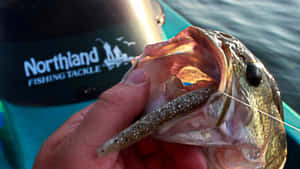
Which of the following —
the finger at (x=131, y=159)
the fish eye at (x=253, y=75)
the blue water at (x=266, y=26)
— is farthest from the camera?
the blue water at (x=266, y=26)

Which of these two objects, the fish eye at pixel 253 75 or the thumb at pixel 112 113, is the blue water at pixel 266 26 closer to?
the fish eye at pixel 253 75

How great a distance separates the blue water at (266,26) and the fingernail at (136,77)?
2.89 m

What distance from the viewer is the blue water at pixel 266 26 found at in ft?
11.4

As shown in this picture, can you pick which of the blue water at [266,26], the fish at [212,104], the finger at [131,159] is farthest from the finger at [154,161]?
the blue water at [266,26]

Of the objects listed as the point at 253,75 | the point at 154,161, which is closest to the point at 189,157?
the point at 154,161

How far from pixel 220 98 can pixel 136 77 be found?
32 cm

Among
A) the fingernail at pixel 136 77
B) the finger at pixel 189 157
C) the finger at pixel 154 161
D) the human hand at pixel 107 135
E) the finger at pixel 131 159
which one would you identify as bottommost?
the finger at pixel 154 161

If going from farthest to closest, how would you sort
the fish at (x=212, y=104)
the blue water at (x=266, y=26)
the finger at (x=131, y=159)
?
the blue water at (x=266, y=26) → the finger at (x=131, y=159) → the fish at (x=212, y=104)

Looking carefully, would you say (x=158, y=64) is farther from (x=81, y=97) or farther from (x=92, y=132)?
(x=81, y=97)

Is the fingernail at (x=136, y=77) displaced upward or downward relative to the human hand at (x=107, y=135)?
upward

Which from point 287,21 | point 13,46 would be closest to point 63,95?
point 13,46

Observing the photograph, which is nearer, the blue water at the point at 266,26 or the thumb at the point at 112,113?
the thumb at the point at 112,113

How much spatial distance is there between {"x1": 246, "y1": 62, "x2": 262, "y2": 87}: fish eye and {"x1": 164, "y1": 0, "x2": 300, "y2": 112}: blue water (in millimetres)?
2658

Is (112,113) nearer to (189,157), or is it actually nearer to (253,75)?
(189,157)
